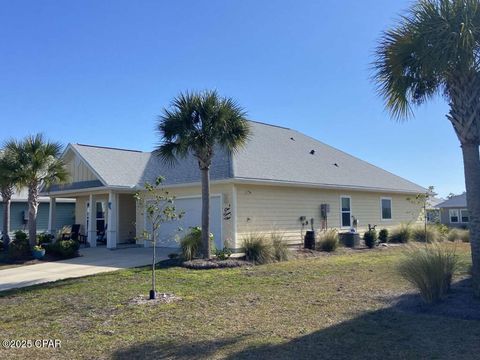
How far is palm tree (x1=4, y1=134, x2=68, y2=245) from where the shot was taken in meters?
16.4

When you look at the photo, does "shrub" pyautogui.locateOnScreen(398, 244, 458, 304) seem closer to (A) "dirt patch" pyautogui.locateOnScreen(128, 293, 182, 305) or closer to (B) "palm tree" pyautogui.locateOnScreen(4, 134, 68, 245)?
(A) "dirt patch" pyautogui.locateOnScreen(128, 293, 182, 305)

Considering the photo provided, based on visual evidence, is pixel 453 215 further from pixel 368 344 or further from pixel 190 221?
pixel 368 344

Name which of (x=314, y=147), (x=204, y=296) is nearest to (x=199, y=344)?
(x=204, y=296)

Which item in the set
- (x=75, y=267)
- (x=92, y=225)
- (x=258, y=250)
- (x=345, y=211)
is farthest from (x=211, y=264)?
(x=345, y=211)

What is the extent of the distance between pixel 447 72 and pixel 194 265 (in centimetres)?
862

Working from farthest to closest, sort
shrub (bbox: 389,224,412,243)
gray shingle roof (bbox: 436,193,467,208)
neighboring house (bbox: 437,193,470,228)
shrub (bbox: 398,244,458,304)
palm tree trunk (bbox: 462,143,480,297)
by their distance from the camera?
1. neighboring house (bbox: 437,193,470,228)
2. gray shingle roof (bbox: 436,193,467,208)
3. shrub (bbox: 389,224,412,243)
4. palm tree trunk (bbox: 462,143,480,297)
5. shrub (bbox: 398,244,458,304)

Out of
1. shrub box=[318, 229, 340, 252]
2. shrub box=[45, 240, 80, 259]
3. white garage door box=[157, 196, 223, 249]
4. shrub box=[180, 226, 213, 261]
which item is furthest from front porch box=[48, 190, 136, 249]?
shrub box=[318, 229, 340, 252]

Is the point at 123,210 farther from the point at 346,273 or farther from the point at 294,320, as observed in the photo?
the point at 294,320

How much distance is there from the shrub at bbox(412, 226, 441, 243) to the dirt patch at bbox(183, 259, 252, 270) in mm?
12695

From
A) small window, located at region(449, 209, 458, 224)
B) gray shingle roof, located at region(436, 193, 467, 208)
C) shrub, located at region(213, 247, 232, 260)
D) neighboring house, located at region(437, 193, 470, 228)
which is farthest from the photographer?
small window, located at region(449, 209, 458, 224)

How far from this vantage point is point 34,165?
54.2 feet

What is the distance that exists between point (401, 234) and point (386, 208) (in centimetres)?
299

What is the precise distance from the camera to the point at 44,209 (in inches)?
1206

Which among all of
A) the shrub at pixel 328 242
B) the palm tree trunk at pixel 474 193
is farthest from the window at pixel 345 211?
the palm tree trunk at pixel 474 193
